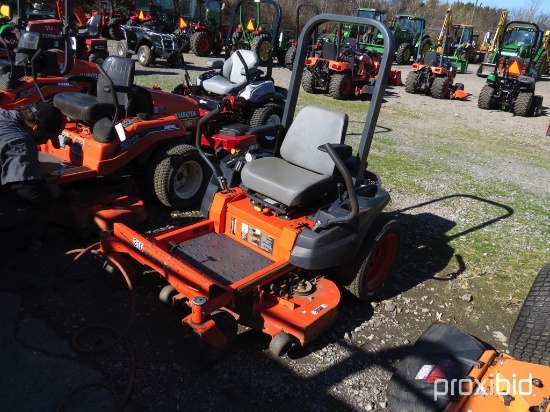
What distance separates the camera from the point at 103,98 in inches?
187

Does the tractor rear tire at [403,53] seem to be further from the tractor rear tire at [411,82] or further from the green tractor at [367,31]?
the tractor rear tire at [411,82]

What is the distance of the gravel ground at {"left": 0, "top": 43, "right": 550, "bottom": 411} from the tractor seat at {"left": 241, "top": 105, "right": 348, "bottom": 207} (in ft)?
3.16

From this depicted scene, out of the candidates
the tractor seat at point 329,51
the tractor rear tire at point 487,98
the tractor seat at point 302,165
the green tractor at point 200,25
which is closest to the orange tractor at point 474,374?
the tractor seat at point 302,165

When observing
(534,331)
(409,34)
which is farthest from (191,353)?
(409,34)

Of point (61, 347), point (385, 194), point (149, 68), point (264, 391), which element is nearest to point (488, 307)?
point (385, 194)

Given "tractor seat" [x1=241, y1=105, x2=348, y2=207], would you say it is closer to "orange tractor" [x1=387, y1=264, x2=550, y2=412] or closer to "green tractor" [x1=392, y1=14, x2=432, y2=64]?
"orange tractor" [x1=387, y1=264, x2=550, y2=412]

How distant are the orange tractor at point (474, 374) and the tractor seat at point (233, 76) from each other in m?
4.93

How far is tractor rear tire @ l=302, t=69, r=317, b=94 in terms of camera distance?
41.1ft

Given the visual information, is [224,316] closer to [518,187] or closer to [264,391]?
[264,391]

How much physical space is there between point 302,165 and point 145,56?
11.8 metres

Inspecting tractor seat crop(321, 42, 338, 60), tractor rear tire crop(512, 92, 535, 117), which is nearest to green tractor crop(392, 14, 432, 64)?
tractor seat crop(321, 42, 338, 60)

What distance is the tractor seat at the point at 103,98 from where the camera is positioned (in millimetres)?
4332

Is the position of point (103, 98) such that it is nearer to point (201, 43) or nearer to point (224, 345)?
point (224, 345)

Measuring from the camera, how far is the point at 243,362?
290 cm
